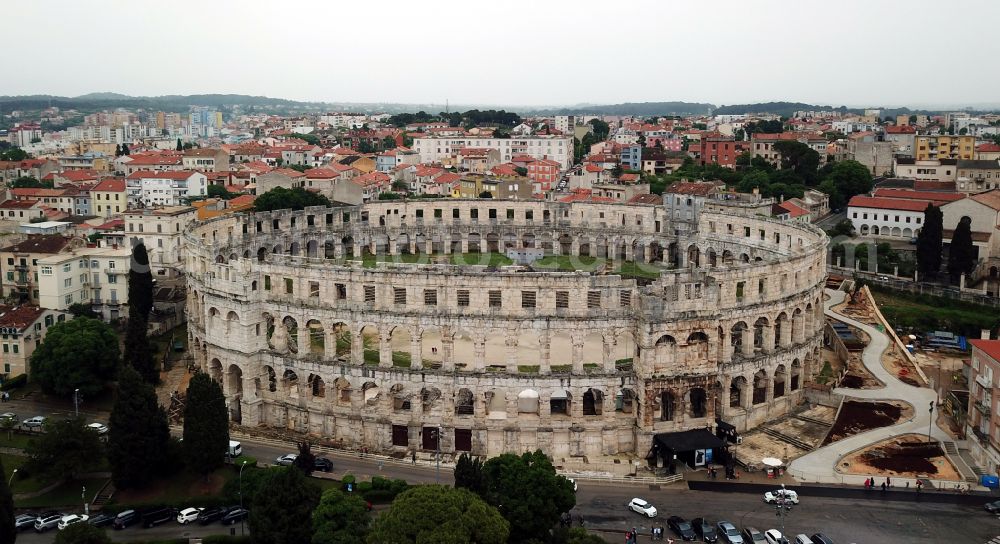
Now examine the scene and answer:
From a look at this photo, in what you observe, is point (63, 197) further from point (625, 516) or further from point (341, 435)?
point (625, 516)

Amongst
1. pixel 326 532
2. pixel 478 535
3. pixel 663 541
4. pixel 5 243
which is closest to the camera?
pixel 478 535

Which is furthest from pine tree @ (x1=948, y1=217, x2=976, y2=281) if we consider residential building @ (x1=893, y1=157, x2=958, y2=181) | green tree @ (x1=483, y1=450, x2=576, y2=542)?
green tree @ (x1=483, y1=450, x2=576, y2=542)

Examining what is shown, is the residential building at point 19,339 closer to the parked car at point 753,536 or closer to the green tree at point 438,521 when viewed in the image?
the green tree at point 438,521

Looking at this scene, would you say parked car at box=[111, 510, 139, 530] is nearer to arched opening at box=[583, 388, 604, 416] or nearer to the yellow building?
arched opening at box=[583, 388, 604, 416]

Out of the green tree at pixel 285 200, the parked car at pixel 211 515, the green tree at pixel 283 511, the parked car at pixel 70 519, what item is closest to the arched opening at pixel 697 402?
the green tree at pixel 283 511

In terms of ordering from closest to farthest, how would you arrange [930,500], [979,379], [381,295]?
[930,500] < [979,379] < [381,295]

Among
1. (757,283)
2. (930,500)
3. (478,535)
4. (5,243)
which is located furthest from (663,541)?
(5,243)

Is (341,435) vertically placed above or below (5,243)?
below
